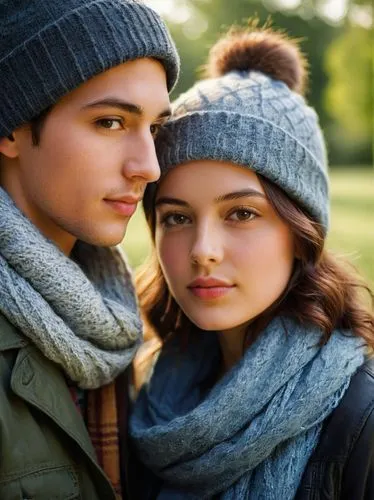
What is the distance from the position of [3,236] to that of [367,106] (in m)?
32.6

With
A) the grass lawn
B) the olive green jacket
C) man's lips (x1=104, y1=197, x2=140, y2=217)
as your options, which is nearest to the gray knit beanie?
man's lips (x1=104, y1=197, x2=140, y2=217)

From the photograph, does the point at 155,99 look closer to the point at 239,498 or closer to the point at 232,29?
the point at 232,29

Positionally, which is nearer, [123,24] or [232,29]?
[123,24]

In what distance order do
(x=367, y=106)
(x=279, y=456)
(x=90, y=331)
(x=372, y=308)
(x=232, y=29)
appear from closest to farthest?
(x=279, y=456), (x=90, y=331), (x=372, y=308), (x=232, y=29), (x=367, y=106)

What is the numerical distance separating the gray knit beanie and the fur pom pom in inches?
19.6

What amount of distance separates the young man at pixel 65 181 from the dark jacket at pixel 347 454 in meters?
0.69

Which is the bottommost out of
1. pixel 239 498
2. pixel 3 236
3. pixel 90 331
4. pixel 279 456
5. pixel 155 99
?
pixel 239 498

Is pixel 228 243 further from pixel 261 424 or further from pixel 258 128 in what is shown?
pixel 261 424

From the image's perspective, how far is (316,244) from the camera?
2355 millimetres

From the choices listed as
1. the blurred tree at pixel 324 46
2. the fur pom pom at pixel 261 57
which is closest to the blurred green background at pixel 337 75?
the blurred tree at pixel 324 46

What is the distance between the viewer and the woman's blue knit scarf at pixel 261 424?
209 centimetres

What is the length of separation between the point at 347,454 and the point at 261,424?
279mm

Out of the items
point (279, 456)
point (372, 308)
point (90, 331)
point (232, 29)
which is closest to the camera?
point (279, 456)

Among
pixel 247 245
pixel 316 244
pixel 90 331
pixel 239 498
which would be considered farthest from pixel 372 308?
pixel 90 331
